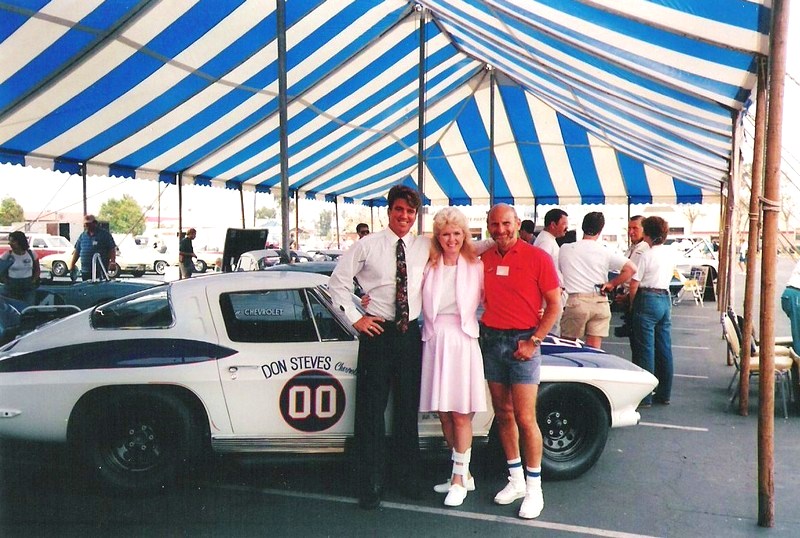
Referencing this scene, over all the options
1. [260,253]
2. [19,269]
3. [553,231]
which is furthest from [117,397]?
[260,253]

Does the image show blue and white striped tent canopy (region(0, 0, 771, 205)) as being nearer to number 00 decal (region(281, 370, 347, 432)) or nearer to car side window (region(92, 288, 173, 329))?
number 00 decal (region(281, 370, 347, 432))

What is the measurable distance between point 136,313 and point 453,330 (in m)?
2.00

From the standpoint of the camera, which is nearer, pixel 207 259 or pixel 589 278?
pixel 589 278

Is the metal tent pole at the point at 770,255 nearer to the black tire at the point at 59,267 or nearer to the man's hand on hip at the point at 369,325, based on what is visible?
the man's hand on hip at the point at 369,325

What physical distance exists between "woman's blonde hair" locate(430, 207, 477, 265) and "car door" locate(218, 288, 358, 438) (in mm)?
777

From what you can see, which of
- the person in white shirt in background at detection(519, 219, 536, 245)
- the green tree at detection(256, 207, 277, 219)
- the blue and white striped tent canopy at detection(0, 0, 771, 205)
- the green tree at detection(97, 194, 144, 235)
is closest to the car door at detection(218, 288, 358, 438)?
the blue and white striped tent canopy at detection(0, 0, 771, 205)

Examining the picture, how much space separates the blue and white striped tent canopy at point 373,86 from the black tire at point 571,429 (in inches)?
103

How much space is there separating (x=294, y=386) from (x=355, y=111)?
10719 millimetres

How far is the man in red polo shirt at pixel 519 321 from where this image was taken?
3783 mm

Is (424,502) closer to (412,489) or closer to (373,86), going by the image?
(412,489)

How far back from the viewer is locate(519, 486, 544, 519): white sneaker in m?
3.80

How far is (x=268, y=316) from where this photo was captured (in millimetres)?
4641

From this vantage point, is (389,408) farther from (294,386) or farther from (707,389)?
(707,389)

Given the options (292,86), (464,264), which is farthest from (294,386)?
(292,86)
